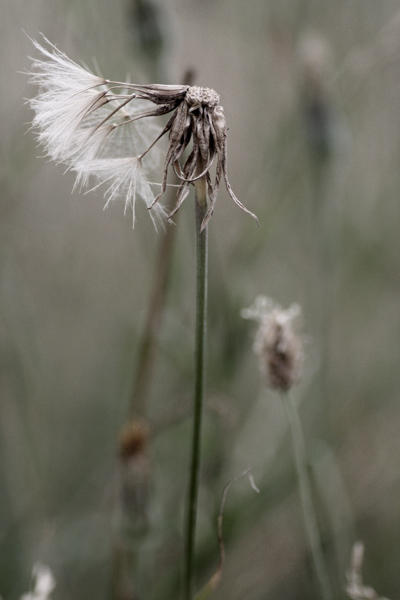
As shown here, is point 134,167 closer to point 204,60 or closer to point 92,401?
point 92,401

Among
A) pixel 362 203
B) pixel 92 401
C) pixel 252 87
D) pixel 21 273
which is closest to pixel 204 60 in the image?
pixel 252 87

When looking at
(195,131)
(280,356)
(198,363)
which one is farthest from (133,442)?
(195,131)

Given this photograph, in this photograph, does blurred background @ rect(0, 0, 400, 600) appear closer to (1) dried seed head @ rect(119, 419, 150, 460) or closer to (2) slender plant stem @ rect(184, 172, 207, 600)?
(1) dried seed head @ rect(119, 419, 150, 460)

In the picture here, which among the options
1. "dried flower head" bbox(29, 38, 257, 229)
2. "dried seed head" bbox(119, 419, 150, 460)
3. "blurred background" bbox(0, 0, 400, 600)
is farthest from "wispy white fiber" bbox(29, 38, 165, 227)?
"dried seed head" bbox(119, 419, 150, 460)

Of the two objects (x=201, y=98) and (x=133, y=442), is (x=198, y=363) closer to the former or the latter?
(x=201, y=98)

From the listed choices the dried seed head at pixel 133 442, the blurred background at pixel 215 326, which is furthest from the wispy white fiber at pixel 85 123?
the dried seed head at pixel 133 442

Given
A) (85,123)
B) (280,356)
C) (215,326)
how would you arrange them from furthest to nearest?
(215,326), (280,356), (85,123)

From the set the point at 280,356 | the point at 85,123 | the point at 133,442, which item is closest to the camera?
the point at 85,123
